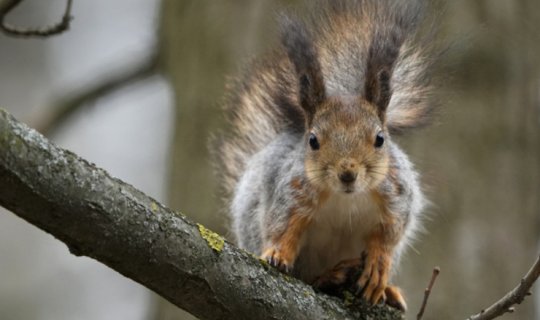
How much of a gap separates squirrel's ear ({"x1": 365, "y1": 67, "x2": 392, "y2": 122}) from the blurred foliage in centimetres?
46

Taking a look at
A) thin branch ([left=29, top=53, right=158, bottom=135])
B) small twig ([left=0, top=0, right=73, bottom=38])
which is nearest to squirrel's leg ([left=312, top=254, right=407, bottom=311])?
small twig ([left=0, top=0, right=73, bottom=38])

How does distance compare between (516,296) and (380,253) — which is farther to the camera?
(380,253)

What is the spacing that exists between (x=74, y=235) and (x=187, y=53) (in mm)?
1725

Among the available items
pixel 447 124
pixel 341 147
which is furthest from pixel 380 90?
pixel 447 124

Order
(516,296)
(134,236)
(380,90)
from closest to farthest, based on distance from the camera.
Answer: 1. (134,236)
2. (516,296)
3. (380,90)

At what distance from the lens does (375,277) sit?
2.12 meters

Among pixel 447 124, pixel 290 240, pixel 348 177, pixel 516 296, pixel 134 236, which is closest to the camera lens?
pixel 134 236

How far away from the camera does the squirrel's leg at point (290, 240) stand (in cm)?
213

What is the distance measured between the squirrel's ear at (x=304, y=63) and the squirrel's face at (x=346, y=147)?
1.2 inches

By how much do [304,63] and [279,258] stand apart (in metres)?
0.48

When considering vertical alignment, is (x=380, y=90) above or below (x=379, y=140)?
above

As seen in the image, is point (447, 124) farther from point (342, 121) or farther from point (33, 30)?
point (33, 30)

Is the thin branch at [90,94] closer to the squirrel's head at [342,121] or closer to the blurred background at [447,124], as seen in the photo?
the blurred background at [447,124]

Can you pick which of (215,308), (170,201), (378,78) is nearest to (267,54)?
(378,78)
